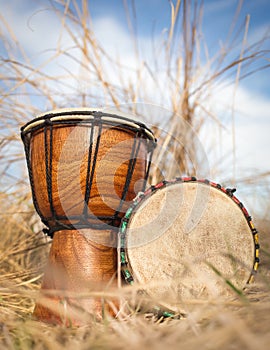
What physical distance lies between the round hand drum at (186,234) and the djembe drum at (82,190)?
14cm

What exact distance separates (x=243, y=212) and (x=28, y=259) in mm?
1412

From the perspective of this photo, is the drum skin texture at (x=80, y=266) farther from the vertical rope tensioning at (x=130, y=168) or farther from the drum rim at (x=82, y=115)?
the drum rim at (x=82, y=115)

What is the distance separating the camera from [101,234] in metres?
1.62

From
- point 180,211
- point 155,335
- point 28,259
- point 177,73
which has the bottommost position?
point 28,259

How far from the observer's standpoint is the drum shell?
5.15 feet

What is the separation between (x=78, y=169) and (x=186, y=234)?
476mm

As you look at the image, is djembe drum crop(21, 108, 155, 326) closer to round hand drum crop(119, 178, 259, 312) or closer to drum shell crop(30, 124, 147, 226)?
drum shell crop(30, 124, 147, 226)

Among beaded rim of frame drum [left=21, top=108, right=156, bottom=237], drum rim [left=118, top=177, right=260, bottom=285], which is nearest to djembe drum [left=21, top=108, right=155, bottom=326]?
beaded rim of frame drum [left=21, top=108, right=156, bottom=237]

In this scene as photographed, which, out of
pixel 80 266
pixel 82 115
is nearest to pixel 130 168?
pixel 82 115

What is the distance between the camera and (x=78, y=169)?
5.15 ft

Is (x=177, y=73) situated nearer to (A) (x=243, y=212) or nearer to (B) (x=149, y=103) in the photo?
(B) (x=149, y=103)

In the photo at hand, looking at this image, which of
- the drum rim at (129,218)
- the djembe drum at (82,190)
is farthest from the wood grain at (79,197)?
the drum rim at (129,218)

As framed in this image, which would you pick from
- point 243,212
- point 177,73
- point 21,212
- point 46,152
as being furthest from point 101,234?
point 177,73

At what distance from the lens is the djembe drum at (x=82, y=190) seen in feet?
5.13
